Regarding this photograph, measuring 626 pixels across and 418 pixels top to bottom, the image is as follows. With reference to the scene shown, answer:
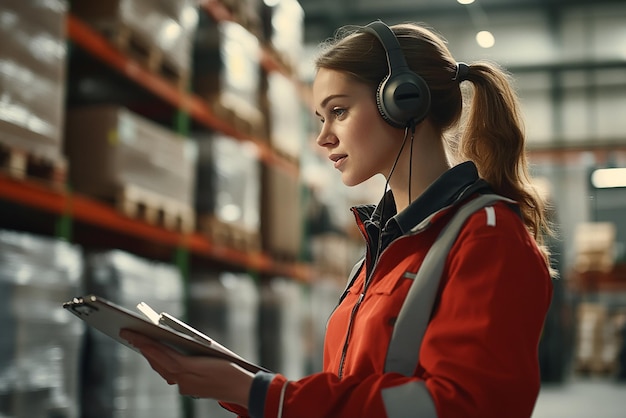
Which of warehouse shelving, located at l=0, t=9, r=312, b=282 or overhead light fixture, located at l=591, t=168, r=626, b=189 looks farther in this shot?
overhead light fixture, located at l=591, t=168, r=626, b=189

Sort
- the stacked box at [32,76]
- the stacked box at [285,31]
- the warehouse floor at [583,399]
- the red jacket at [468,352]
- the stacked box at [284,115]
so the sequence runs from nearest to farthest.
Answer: the red jacket at [468,352], the stacked box at [32,76], the stacked box at [284,115], the stacked box at [285,31], the warehouse floor at [583,399]

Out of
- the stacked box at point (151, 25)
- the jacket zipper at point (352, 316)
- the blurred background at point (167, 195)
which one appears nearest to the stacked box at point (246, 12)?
the blurred background at point (167, 195)

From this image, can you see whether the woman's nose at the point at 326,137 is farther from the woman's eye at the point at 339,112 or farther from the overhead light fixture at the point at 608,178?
the overhead light fixture at the point at 608,178

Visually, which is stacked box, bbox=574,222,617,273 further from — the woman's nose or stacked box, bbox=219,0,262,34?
the woman's nose

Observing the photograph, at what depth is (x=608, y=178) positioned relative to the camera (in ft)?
51.2

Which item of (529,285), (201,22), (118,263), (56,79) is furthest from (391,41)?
(201,22)

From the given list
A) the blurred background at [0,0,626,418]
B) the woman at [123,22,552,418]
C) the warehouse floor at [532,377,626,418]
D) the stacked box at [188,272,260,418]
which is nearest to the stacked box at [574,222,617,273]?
the warehouse floor at [532,377,626,418]

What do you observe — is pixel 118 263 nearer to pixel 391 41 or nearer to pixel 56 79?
pixel 56 79

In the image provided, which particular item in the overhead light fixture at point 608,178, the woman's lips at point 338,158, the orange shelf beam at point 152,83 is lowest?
the woman's lips at point 338,158

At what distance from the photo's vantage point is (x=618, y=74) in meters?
14.3

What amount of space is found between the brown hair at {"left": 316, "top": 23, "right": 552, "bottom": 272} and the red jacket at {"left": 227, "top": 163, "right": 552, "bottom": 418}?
0.85 feet

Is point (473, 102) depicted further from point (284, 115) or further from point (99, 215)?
point (284, 115)

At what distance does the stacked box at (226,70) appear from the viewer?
7172 millimetres

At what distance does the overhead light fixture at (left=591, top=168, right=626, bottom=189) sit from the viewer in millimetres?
15279
